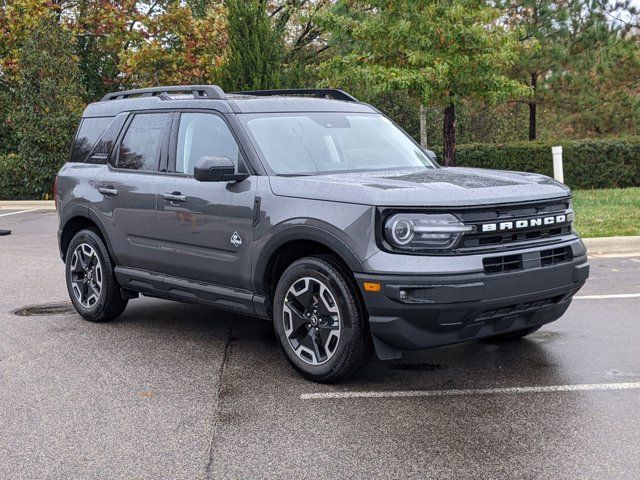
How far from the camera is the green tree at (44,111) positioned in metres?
22.7

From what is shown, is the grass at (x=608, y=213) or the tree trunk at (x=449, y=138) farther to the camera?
the tree trunk at (x=449, y=138)

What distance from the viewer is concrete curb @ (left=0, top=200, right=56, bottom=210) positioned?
21331 mm

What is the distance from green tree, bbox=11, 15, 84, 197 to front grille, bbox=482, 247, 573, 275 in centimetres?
1910

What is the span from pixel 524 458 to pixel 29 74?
Result: 2120cm

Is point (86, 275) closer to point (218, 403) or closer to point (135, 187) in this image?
point (135, 187)

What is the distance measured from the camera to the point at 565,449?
4.42 metres

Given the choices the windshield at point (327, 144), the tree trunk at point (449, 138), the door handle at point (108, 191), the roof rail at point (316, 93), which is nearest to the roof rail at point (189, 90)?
the windshield at point (327, 144)

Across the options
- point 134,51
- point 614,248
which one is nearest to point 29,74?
point 134,51

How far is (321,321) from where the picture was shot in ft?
18.3

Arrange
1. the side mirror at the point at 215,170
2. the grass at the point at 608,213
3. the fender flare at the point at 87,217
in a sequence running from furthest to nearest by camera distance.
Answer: the grass at the point at 608,213, the fender flare at the point at 87,217, the side mirror at the point at 215,170

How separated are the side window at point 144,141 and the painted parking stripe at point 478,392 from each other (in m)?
2.59

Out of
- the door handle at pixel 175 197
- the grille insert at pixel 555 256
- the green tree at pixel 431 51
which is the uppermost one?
the green tree at pixel 431 51

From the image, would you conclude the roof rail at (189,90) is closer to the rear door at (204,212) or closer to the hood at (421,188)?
the rear door at (204,212)

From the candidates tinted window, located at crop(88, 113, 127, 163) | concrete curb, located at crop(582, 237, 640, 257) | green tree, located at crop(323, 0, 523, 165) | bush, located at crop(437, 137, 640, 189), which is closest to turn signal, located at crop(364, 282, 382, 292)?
tinted window, located at crop(88, 113, 127, 163)
